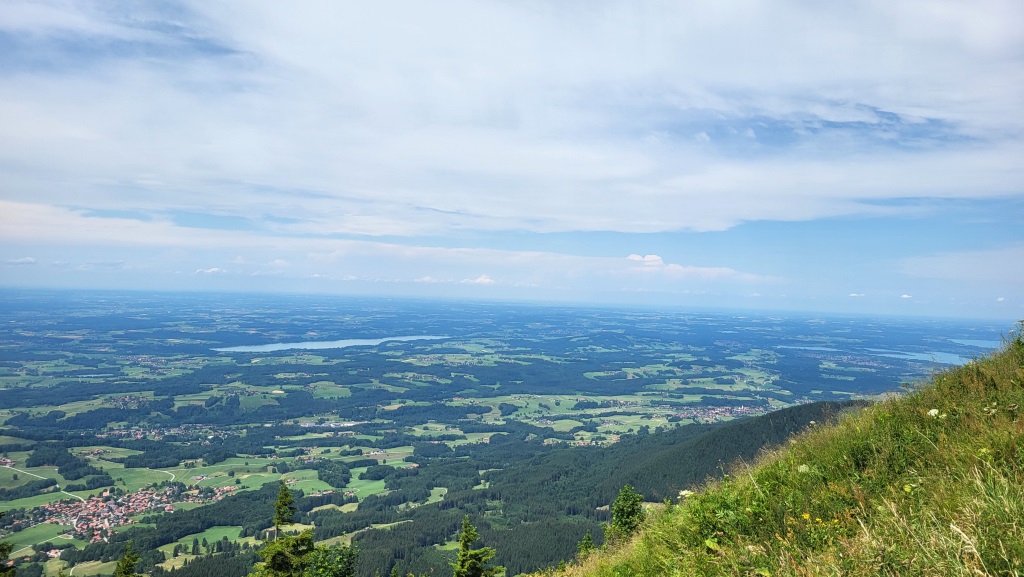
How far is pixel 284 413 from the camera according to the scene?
593ft

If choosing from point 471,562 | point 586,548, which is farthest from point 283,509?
point 586,548

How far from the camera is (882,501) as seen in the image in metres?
5.01

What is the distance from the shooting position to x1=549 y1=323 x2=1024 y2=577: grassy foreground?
349cm

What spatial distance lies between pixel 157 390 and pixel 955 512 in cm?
25376

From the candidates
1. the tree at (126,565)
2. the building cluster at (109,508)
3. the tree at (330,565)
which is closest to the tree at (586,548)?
the tree at (330,565)

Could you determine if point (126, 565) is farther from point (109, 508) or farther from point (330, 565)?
point (109, 508)

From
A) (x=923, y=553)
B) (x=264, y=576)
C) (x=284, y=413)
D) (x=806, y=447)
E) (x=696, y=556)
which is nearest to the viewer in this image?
(x=923, y=553)

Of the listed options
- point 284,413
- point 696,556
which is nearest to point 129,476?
point 284,413

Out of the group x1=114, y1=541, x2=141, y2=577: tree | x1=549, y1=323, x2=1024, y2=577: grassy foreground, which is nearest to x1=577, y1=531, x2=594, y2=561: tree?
x1=549, y1=323, x2=1024, y2=577: grassy foreground

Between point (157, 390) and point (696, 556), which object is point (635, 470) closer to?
point (696, 556)

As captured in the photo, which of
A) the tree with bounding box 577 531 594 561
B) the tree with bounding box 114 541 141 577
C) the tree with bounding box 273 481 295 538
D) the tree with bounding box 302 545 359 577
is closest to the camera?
the tree with bounding box 577 531 594 561

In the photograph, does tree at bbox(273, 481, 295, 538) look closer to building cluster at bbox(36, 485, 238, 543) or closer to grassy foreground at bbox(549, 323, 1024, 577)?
grassy foreground at bbox(549, 323, 1024, 577)

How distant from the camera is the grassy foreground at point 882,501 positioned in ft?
11.5

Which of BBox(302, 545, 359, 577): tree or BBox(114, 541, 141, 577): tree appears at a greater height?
BBox(114, 541, 141, 577): tree
